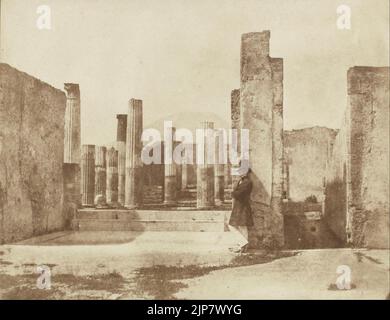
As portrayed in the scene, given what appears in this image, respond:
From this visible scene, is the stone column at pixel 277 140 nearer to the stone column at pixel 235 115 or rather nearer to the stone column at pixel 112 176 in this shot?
the stone column at pixel 235 115

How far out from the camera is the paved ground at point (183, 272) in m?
5.26

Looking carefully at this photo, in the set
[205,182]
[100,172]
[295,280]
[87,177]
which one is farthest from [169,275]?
[100,172]

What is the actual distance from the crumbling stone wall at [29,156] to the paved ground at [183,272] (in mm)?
887

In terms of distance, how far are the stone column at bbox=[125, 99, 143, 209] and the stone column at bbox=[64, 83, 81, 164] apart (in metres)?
3.55

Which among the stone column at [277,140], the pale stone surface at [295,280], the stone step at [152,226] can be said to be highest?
the stone column at [277,140]

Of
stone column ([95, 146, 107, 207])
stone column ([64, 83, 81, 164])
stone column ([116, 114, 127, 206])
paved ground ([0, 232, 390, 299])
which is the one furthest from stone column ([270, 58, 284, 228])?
stone column ([95, 146, 107, 207])

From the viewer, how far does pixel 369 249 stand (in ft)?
25.5

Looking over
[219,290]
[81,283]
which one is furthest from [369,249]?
[81,283]

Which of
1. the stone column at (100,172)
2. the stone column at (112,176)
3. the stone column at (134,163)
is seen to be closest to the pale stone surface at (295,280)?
the stone column at (134,163)

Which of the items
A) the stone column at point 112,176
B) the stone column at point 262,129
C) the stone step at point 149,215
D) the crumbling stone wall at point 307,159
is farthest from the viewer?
the stone column at point 112,176

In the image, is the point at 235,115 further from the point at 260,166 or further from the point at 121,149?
the point at 121,149

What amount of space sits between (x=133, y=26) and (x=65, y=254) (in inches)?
171

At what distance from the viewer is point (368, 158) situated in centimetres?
807

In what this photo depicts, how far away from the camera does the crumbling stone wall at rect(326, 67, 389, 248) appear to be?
7.95m
